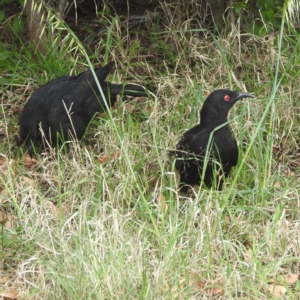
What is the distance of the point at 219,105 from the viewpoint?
5.66 m

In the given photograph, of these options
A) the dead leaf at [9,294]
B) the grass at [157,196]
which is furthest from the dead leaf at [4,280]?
the dead leaf at [9,294]

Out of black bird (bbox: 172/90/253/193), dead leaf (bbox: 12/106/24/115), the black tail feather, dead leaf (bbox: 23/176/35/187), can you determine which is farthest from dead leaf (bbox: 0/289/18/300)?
dead leaf (bbox: 12/106/24/115)

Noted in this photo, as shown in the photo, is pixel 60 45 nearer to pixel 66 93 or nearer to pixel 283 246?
pixel 66 93

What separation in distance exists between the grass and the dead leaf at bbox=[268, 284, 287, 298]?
16mm

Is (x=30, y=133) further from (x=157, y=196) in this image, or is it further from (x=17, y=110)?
(x=157, y=196)

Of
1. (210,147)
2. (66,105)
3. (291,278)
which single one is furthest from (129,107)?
(291,278)

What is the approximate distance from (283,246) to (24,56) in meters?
3.48

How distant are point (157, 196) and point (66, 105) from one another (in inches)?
63.3

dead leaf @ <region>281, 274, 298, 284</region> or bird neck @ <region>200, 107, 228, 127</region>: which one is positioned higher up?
bird neck @ <region>200, 107, 228, 127</region>

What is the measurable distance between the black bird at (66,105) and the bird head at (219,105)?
3.60 feet

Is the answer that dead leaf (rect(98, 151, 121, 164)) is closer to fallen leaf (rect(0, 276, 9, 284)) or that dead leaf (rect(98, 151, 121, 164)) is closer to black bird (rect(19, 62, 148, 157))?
black bird (rect(19, 62, 148, 157))

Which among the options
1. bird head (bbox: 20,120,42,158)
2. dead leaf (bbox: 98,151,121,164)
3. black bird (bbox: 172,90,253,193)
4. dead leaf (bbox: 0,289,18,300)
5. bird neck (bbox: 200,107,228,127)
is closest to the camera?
dead leaf (bbox: 0,289,18,300)

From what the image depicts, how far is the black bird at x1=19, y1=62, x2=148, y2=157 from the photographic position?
6609 millimetres

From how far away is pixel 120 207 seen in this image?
17.1 ft
